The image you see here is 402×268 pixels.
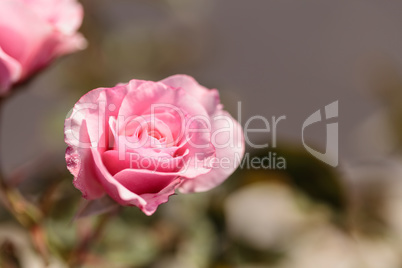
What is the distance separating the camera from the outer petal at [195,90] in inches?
9.6

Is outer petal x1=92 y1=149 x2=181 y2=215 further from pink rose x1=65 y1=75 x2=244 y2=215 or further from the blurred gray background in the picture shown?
the blurred gray background

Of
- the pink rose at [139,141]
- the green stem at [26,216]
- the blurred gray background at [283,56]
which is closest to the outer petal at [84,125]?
the pink rose at [139,141]

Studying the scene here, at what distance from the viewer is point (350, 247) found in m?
0.45

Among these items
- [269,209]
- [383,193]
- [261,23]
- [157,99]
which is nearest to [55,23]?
[157,99]

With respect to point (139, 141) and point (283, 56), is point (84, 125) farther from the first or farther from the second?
point (283, 56)

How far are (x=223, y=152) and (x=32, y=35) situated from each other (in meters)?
0.13

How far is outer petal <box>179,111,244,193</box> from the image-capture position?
0.25 m

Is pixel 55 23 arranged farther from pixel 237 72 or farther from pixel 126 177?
pixel 237 72

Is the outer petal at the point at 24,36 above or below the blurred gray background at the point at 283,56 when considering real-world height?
above

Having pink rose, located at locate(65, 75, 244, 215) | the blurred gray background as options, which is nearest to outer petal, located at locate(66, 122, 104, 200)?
pink rose, located at locate(65, 75, 244, 215)

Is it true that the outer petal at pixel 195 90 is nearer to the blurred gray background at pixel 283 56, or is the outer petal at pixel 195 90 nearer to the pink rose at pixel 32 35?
the pink rose at pixel 32 35

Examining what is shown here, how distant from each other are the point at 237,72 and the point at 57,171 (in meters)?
0.51

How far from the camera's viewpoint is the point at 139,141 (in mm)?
229

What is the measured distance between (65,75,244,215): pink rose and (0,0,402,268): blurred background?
0.06m
